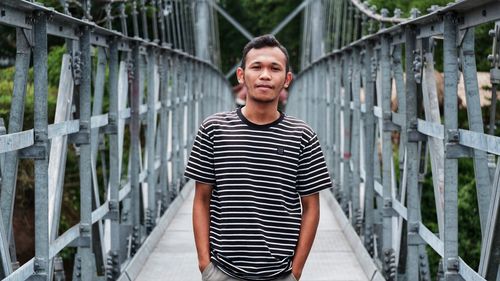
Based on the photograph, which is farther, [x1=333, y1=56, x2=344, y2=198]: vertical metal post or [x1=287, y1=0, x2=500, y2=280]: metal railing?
[x1=333, y1=56, x2=344, y2=198]: vertical metal post

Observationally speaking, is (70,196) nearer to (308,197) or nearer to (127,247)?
(127,247)

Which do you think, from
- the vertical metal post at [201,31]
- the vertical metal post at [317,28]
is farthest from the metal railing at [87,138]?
Result: the vertical metal post at [317,28]

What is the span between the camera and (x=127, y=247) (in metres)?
8.36

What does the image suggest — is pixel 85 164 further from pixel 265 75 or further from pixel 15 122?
pixel 265 75

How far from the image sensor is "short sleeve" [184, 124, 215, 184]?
13.5 feet

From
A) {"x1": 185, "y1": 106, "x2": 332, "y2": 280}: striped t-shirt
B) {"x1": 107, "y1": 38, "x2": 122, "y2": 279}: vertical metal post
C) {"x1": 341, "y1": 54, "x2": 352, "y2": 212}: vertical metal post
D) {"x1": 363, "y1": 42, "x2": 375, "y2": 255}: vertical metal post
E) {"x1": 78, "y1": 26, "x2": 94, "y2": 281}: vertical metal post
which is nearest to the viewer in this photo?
{"x1": 185, "y1": 106, "x2": 332, "y2": 280}: striped t-shirt

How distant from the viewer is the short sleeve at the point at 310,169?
412 centimetres

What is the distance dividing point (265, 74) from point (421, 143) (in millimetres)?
2797

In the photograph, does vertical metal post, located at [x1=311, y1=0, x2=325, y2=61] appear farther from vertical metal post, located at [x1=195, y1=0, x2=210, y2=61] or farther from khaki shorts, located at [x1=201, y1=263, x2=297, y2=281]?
khaki shorts, located at [x1=201, y1=263, x2=297, y2=281]

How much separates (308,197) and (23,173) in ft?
29.5

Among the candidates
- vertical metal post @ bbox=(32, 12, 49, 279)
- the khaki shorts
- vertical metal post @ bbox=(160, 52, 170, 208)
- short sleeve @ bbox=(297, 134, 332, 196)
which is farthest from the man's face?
vertical metal post @ bbox=(160, 52, 170, 208)

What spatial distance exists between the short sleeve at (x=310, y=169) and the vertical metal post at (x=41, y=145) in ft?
4.13

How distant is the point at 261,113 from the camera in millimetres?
4082

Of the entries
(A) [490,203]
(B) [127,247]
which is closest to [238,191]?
(A) [490,203]
